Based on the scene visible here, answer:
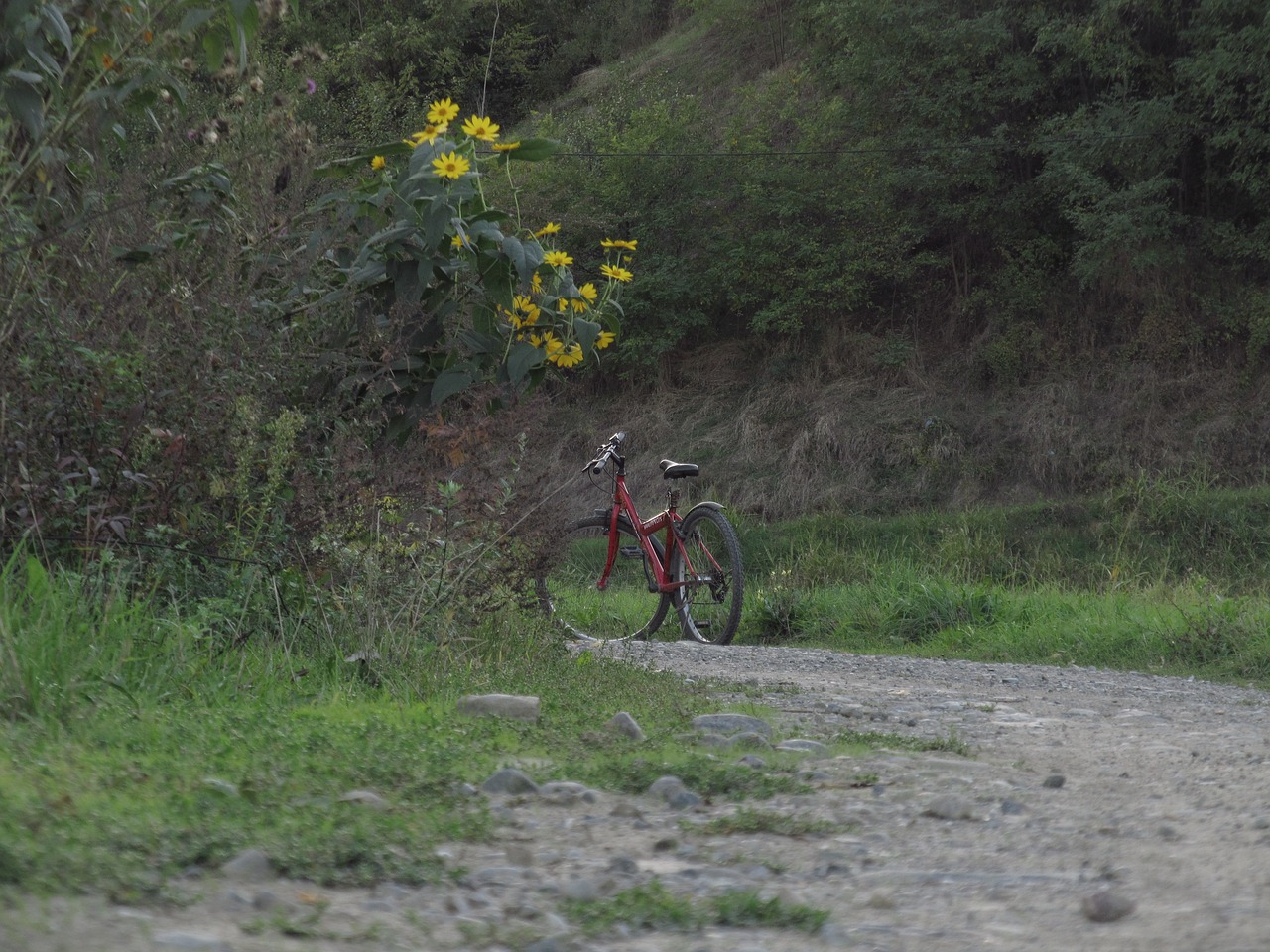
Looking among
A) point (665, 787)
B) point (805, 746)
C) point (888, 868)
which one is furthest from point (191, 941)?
point (805, 746)

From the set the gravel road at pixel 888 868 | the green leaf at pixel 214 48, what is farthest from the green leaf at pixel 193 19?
the gravel road at pixel 888 868

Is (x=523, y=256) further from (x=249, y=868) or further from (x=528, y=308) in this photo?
(x=249, y=868)

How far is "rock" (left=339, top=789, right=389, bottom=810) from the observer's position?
9.27 feet

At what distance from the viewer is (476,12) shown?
3403 cm

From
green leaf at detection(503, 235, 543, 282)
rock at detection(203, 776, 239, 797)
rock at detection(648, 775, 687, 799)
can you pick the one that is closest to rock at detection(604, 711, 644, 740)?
rock at detection(648, 775, 687, 799)

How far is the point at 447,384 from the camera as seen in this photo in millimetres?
5598

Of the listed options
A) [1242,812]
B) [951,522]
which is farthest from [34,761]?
[951,522]

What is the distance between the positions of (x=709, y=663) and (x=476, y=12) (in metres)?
30.2

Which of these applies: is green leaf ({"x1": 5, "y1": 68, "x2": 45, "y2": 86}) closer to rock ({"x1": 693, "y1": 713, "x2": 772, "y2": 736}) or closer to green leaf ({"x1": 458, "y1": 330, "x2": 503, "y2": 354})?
green leaf ({"x1": 458, "y1": 330, "x2": 503, "y2": 354})

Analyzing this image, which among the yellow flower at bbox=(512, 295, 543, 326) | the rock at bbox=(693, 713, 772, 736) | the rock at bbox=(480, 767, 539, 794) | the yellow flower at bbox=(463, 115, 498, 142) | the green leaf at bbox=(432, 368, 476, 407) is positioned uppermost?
the yellow flower at bbox=(463, 115, 498, 142)

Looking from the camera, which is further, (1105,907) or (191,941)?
(1105,907)

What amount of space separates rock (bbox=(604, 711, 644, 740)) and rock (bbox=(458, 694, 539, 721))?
0.25 metres

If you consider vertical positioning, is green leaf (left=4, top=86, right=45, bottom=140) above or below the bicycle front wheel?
above

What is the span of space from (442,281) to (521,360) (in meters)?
0.51
